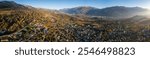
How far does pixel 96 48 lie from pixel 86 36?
297cm

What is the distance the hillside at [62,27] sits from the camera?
15.4 meters

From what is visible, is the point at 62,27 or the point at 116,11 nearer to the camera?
the point at 62,27

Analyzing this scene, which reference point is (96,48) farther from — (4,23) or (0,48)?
(4,23)

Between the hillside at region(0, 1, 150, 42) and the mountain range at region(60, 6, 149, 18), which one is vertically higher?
the mountain range at region(60, 6, 149, 18)

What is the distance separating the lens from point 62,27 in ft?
53.3

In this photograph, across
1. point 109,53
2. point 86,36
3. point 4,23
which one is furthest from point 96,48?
point 4,23

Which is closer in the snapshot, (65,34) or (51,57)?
(51,57)

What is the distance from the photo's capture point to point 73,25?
1631 cm

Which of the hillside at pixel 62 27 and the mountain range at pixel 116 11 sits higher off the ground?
the mountain range at pixel 116 11

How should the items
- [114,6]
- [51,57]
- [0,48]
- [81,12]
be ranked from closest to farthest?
[51,57], [0,48], [114,6], [81,12]

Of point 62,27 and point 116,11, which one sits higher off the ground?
point 116,11

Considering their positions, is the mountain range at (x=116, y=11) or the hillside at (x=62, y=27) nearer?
the hillside at (x=62, y=27)

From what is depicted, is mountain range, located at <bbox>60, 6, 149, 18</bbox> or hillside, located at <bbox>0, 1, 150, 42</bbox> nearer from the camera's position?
hillside, located at <bbox>0, 1, 150, 42</bbox>

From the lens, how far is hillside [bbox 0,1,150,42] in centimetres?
1539
